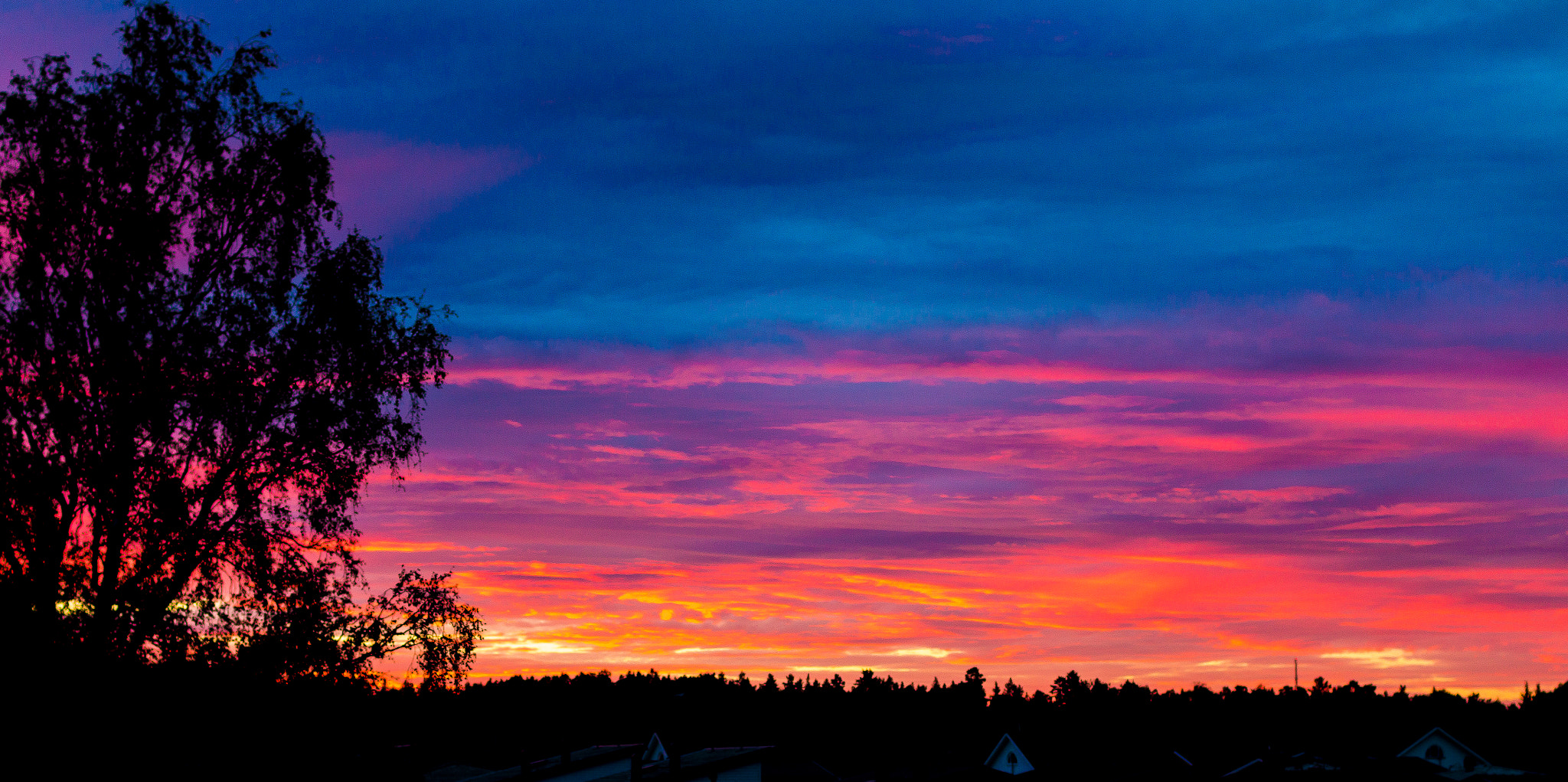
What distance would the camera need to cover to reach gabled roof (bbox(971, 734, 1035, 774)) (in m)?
84.8

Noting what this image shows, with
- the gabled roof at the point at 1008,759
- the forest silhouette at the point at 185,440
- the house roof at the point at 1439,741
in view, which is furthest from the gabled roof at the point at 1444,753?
the forest silhouette at the point at 185,440

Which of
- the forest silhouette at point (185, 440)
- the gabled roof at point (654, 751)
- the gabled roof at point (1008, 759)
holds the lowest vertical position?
the gabled roof at point (1008, 759)

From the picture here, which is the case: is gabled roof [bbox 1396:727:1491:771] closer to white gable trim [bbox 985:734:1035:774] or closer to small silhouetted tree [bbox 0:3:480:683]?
white gable trim [bbox 985:734:1035:774]

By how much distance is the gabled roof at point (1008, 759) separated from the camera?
84750mm

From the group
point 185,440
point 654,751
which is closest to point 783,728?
point 654,751

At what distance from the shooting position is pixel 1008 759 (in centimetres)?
8781

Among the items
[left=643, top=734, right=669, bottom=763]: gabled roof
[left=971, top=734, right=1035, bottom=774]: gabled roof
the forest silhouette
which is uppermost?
the forest silhouette

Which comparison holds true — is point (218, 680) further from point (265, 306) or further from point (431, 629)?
point (265, 306)

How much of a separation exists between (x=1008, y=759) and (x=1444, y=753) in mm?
28320

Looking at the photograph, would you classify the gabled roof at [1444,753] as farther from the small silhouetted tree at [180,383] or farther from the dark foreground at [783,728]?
the small silhouetted tree at [180,383]

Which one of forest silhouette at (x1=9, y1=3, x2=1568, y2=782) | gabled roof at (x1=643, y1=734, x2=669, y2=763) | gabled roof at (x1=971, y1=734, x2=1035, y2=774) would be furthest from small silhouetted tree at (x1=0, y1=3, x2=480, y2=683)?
gabled roof at (x1=971, y1=734, x2=1035, y2=774)

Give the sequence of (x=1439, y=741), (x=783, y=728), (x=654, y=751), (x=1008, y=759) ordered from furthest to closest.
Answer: (x=783, y=728) < (x=1008, y=759) < (x=1439, y=741) < (x=654, y=751)

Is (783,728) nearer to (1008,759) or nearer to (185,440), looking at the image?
(1008,759)

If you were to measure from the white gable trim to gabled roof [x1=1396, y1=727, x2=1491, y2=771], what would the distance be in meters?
24.1
